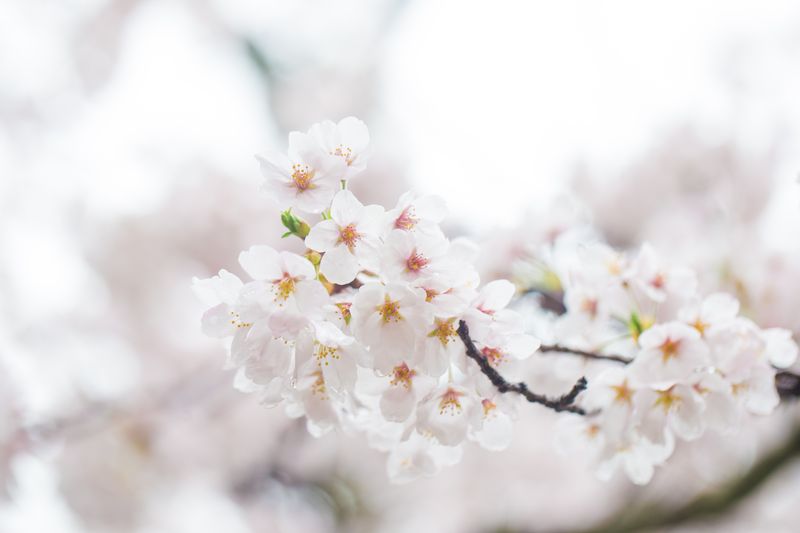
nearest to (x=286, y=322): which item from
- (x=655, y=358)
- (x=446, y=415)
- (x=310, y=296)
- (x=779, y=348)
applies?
(x=310, y=296)

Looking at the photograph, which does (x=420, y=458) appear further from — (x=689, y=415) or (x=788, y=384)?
(x=788, y=384)

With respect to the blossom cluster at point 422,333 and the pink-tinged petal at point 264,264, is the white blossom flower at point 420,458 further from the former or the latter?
the pink-tinged petal at point 264,264

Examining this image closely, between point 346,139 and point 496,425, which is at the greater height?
point 346,139

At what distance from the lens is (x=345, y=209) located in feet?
1.30

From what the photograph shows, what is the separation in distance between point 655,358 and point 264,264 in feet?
0.82

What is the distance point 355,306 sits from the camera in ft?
1.27


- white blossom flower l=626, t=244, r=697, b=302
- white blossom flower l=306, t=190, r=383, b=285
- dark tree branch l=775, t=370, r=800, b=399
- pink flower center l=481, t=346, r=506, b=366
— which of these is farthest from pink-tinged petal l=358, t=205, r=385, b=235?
dark tree branch l=775, t=370, r=800, b=399

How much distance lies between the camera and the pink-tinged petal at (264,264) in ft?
1.31

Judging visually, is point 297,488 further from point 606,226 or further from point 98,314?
point 606,226

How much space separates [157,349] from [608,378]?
1.40 metres

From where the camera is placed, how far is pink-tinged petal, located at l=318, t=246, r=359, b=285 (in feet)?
1.28

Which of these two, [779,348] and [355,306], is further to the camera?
[779,348]

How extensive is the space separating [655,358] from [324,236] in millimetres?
224

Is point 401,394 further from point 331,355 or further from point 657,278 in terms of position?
point 657,278
